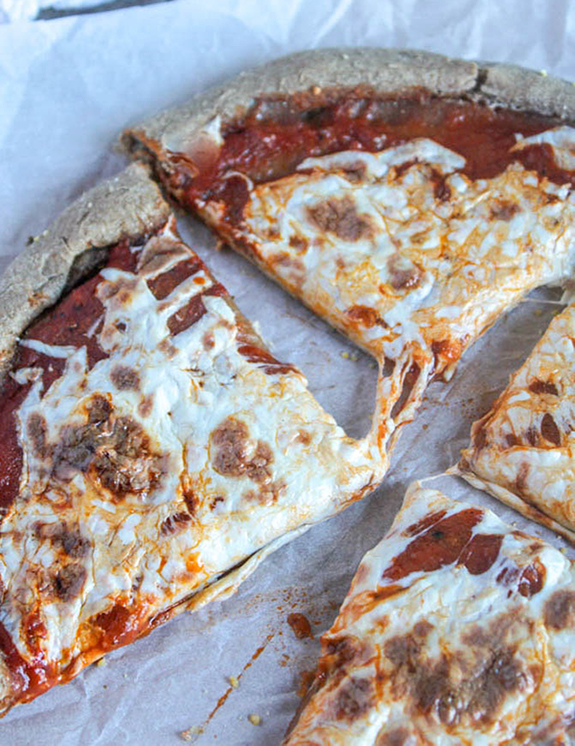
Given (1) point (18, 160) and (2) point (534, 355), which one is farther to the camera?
(1) point (18, 160)

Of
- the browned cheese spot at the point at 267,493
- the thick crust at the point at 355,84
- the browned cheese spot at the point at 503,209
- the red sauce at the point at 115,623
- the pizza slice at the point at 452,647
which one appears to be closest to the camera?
the pizza slice at the point at 452,647

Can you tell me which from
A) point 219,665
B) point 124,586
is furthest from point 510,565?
point 124,586

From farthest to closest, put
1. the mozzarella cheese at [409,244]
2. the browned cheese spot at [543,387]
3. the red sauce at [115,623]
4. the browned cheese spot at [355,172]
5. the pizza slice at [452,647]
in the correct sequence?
the browned cheese spot at [355,172] → the mozzarella cheese at [409,244] → the browned cheese spot at [543,387] → the red sauce at [115,623] → the pizza slice at [452,647]

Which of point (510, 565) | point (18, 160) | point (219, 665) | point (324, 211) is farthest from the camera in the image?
point (18, 160)

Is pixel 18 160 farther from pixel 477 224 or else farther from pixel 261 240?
pixel 477 224

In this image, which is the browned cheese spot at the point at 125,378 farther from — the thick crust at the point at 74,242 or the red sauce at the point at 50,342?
the thick crust at the point at 74,242

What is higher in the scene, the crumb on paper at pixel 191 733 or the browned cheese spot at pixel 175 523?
the browned cheese spot at pixel 175 523

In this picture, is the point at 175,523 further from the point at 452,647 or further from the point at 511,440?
the point at 511,440

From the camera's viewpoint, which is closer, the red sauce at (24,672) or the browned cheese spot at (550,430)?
the red sauce at (24,672)

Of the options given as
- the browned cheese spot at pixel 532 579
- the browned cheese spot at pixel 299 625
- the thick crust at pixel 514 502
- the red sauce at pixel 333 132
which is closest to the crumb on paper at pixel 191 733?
the browned cheese spot at pixel 299 625
